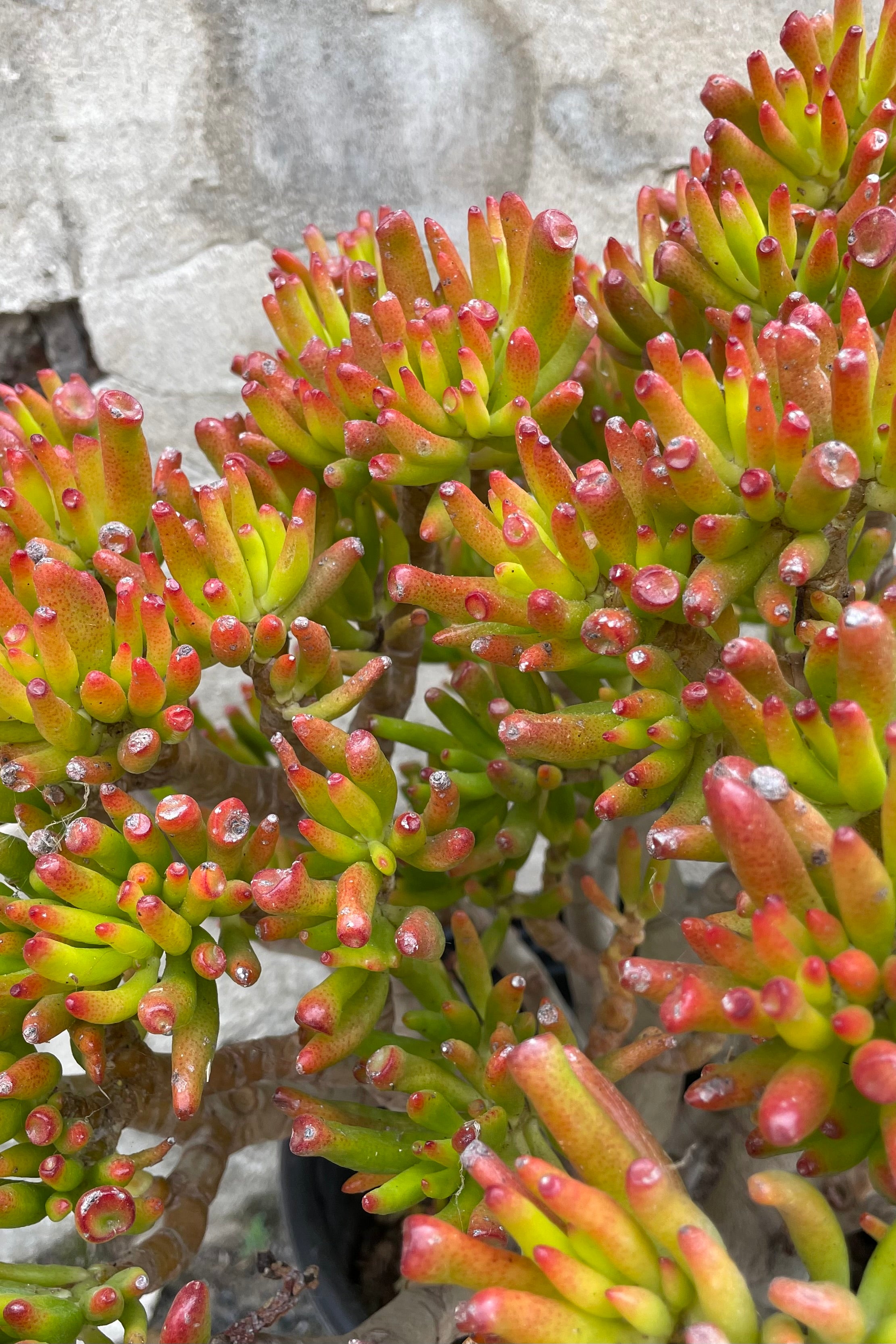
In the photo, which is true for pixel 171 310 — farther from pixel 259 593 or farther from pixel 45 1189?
pixel 45 1189

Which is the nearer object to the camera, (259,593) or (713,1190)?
(259,593)

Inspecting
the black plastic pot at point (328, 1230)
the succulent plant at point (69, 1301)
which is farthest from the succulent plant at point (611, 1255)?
the black plastic pot at point (328, 1230)

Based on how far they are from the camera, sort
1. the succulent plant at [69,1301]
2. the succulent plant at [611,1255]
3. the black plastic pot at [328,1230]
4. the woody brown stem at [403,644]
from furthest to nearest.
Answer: the black plastic pot at [328,1230] < the woody brown stem at [403,644] < the succulent plant at [69,1301] < the succulent plant at [611,1255]

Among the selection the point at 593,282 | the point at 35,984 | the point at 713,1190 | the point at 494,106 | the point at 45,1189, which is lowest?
the point at 713,1190

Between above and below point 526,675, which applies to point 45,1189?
below

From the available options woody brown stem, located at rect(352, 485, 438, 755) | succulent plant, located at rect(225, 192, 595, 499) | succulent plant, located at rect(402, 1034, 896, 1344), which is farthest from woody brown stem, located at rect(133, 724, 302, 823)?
succulent plant, located at rect(402, 1034, 896, 1344)

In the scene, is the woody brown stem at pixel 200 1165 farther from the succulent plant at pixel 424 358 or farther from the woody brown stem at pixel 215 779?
the succulent plant at pixel 424 358

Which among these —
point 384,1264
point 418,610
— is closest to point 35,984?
point 418,610
